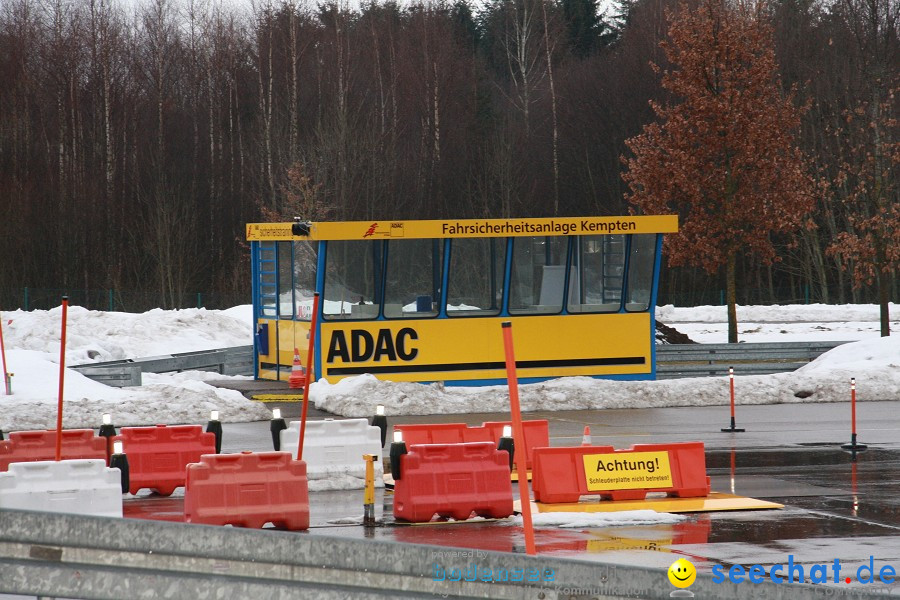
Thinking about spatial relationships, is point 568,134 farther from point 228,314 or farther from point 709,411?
point 709,411

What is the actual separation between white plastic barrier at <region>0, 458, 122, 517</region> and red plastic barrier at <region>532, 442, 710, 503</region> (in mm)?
4303

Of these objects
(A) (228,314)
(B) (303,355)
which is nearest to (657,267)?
(B) (303,355)

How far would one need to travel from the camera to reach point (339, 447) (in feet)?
42.3

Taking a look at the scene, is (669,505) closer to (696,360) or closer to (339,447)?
(339,447)

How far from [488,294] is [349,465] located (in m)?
10.1

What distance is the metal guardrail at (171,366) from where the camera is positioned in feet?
71.9

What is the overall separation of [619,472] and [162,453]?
4814 millimetres

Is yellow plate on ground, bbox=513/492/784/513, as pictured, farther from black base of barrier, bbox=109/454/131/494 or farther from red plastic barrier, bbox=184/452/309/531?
black base of barrier, bbox=109/454/131/494

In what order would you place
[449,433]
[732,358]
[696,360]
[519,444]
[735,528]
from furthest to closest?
[732,358]
[696,360]
[449,433]
[735,528]
[519,444]

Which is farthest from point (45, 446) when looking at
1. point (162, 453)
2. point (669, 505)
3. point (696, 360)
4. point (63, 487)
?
point (696, 360)

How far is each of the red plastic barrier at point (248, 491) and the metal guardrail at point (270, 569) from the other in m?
→ 4.37

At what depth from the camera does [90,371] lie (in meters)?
21.9

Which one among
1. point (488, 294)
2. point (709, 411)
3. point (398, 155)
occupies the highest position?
point (398, 155)

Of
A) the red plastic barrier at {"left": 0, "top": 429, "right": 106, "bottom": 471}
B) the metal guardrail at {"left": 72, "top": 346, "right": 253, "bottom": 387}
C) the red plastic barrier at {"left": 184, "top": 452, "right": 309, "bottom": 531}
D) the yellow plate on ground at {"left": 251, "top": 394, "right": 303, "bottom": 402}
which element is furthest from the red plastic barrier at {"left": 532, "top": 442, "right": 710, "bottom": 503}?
the metal guardrail at {"left": 72, "top": 346, "right": 253, "bottom": 387}
